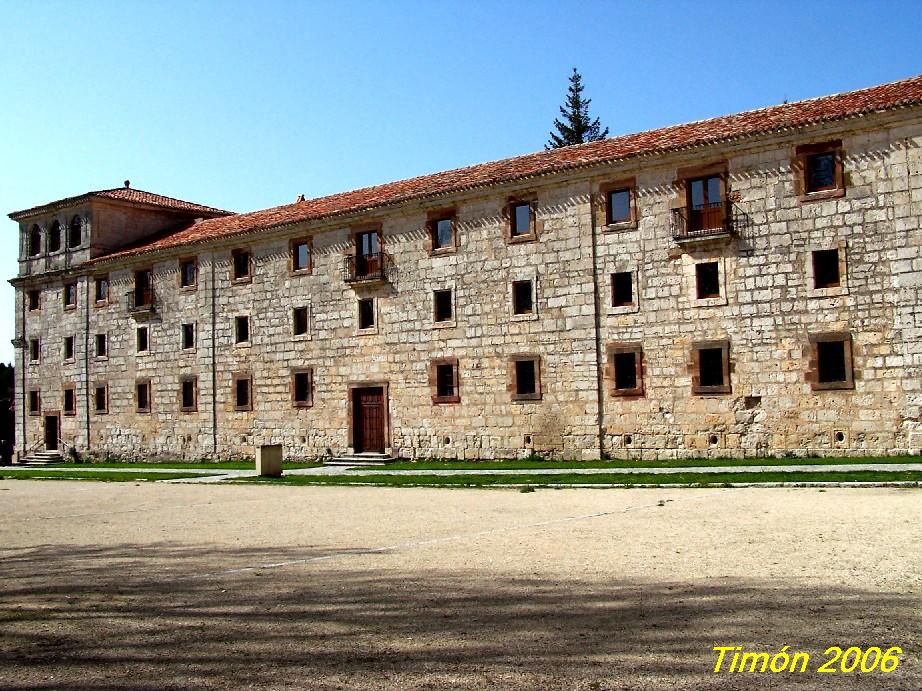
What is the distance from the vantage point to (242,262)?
119 feet

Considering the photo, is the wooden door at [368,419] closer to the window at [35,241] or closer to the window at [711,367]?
the window at [711,367]

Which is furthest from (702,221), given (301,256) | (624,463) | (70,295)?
(70,295)

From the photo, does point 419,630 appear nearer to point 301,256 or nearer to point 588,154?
point 588,154

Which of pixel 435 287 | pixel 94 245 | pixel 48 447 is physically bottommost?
pixel 48 447

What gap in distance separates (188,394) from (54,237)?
12.2 m

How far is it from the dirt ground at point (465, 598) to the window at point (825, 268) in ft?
39.4

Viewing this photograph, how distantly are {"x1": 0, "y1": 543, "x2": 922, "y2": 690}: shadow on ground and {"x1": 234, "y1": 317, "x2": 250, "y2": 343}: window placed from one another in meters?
28.2

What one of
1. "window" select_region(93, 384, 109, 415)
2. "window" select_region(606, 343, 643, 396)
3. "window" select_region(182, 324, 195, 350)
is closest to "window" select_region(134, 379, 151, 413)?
"window" select_region(93, 384, 109, 415)

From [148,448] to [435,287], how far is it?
16089mm

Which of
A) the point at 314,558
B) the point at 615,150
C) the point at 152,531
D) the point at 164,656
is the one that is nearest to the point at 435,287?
the point at 615,150

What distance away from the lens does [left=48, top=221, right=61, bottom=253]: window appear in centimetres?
4332

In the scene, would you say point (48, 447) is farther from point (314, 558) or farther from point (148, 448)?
point (314, 558)

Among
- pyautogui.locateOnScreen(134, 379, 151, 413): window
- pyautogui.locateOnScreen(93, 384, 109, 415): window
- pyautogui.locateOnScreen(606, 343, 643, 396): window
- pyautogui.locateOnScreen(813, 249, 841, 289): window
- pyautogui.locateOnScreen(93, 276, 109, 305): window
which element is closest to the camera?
pyautogui.locateOnScreen(813, 249, 841, 289): window

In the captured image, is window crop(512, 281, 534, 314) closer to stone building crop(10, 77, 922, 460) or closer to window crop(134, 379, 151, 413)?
stone building crop(10, 77, 922, 460)
